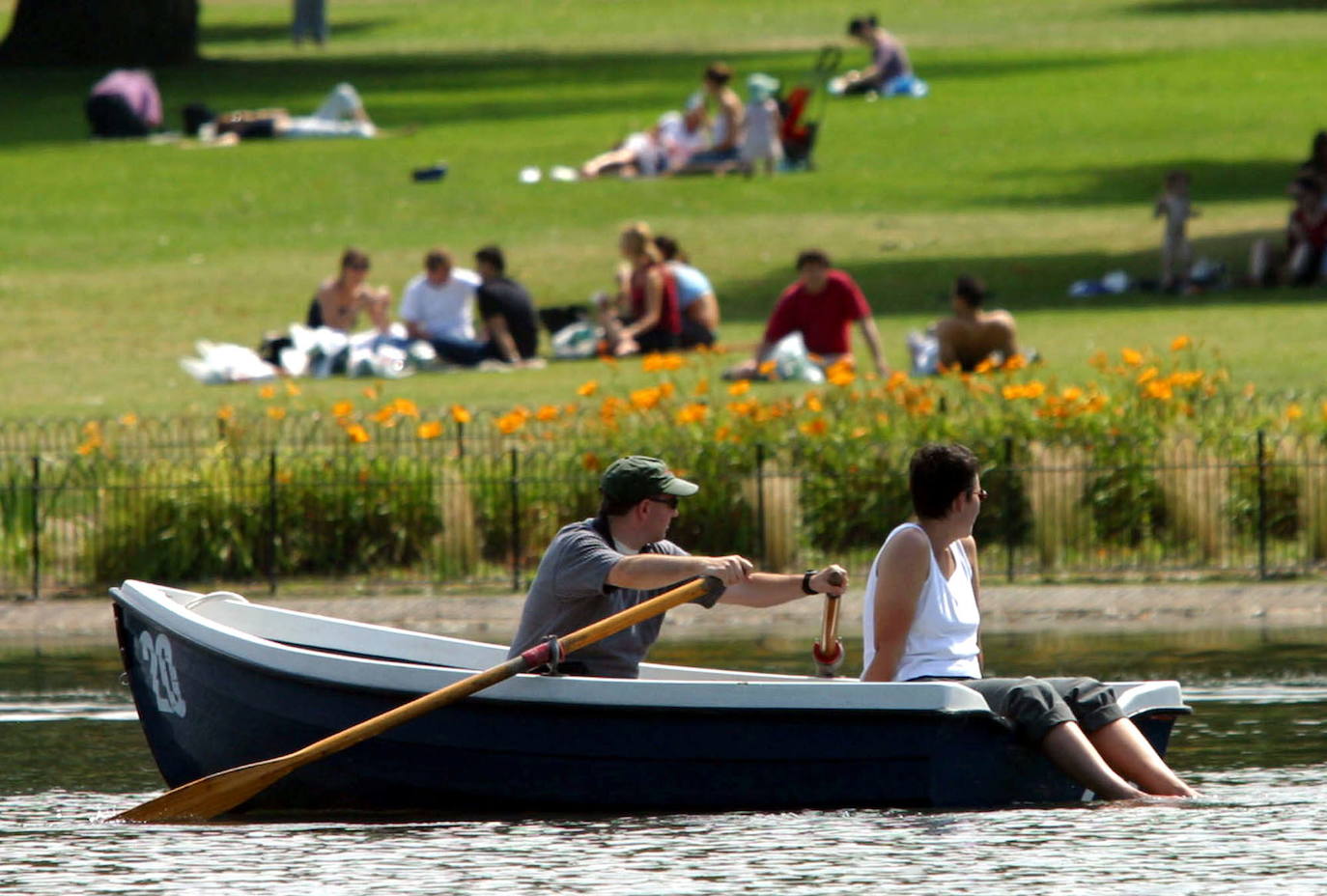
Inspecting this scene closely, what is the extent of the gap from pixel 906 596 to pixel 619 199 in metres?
25.7

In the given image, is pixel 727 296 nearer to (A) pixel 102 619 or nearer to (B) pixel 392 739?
(A) pixel 102 619

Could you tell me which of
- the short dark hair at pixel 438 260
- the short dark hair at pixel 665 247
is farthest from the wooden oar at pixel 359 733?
the short dark hair at pixel 665 247


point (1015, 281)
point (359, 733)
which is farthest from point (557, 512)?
point (1015, 281)

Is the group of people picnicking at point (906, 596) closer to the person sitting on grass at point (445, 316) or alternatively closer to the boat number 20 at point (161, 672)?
the boat number 20 at point (161, 672)

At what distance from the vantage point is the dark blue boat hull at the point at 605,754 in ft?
33.3

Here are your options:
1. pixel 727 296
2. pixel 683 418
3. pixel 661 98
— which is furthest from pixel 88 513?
pixel 661 98

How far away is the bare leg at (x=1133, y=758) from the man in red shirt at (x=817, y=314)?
12.2 m

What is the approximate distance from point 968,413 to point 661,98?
2655 centimetres

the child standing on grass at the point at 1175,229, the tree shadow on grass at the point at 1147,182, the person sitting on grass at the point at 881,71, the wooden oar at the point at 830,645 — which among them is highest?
the person sitting on grass at the point at 881,71

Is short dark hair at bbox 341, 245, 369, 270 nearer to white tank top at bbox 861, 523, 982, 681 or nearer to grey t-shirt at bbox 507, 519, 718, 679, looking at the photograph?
grey t-shirt at bbox 507, 519, 718, 679

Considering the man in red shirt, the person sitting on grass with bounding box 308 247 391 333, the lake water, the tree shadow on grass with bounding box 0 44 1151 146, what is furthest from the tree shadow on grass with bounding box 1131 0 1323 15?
the lake water

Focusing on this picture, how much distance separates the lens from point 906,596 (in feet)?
32.1

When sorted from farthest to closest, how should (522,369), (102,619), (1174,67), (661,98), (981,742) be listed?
(1174,67) → (661,98) → (522,369) → (102,619) → (981,742)

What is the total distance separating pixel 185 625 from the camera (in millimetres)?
11062
